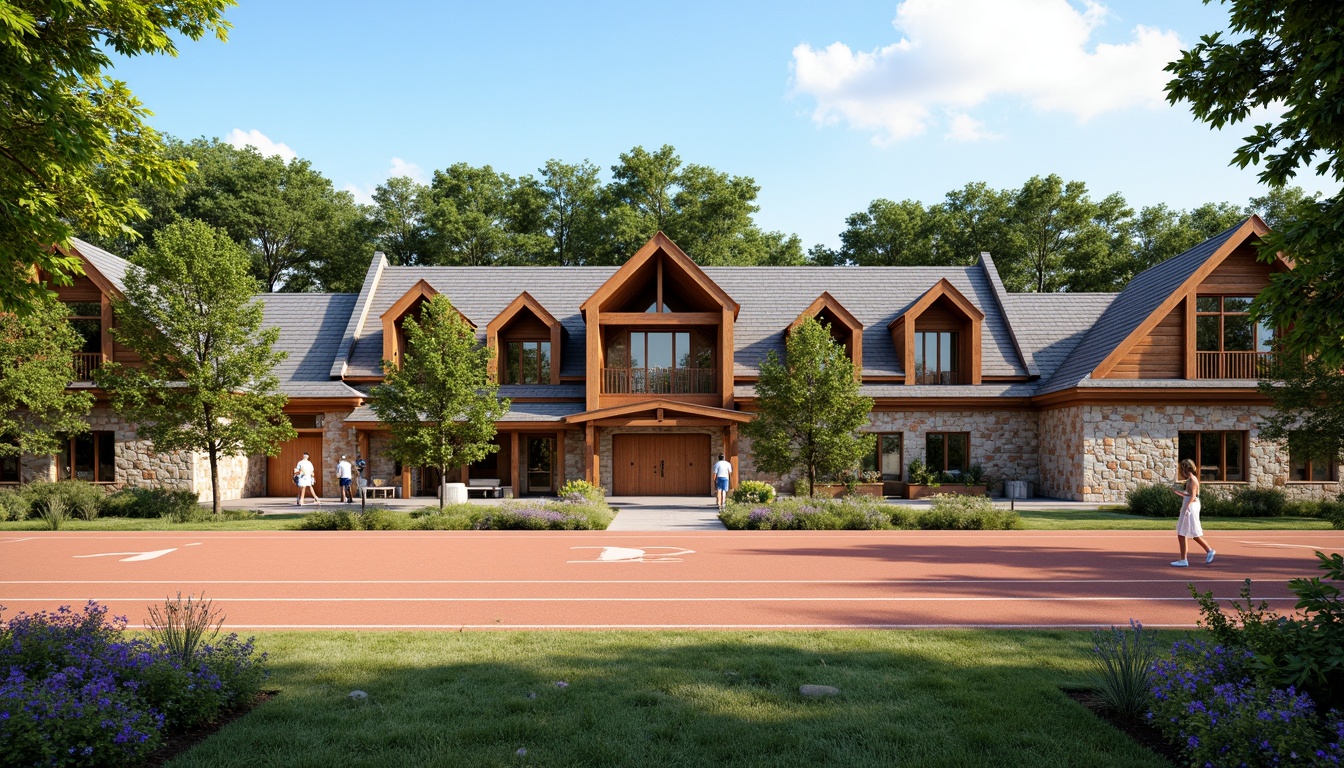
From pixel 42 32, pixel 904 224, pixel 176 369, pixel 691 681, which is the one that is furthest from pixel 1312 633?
pixel 904 224

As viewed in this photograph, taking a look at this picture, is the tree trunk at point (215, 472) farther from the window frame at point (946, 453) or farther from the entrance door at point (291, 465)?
the window frame at point (946, 453)

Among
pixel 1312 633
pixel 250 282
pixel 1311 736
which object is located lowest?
pixel 1311 736

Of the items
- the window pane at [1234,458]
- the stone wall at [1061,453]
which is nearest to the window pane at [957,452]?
the stone wall at [1061,453]

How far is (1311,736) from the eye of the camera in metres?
4.21

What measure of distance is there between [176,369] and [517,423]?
10317 millimetres

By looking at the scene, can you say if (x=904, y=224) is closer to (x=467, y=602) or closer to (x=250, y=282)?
(x=250, y=282)

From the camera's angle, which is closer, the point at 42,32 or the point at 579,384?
the point at 42,32

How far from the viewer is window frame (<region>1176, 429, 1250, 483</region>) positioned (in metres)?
24.9

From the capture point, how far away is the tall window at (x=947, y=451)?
28.1 meters

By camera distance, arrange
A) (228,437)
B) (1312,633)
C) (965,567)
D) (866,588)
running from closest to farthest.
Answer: (1312,633), (866,588), (965,567), (228,437)

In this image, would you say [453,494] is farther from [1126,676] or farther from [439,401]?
[1126,676]

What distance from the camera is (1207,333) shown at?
26000 mm

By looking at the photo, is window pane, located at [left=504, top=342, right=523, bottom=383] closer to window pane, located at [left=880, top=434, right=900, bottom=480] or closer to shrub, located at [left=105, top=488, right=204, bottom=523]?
shrub, located at [left=105, top=488, right=204, bottom=523]

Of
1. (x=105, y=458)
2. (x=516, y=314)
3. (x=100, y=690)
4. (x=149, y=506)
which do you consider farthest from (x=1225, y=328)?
(x=105, y=458)
